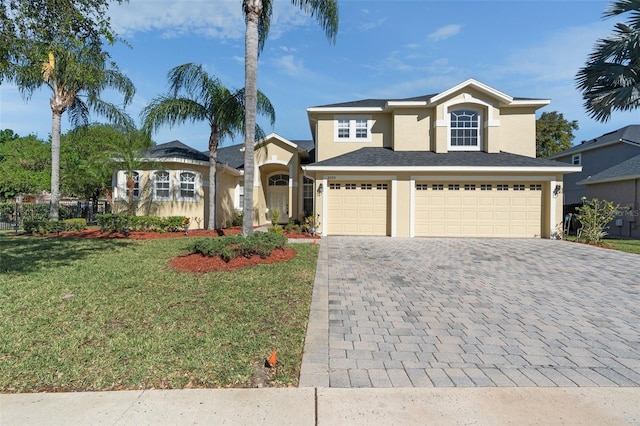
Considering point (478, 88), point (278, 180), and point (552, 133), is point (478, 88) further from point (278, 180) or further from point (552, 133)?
point (552, 133)

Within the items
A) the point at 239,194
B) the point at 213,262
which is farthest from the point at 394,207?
the point at 239,194

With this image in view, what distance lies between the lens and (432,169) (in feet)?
44.8

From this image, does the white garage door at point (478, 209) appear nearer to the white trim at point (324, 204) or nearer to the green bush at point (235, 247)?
the white trim at point (324, 204)

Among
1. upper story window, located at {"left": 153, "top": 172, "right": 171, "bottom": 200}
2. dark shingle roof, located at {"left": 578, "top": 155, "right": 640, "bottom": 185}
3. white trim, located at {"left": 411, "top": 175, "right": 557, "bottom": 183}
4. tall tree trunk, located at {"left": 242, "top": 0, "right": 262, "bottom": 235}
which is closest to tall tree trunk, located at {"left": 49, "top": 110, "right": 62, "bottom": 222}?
upper story window, located at {"left": 153, "top": 172, "right": 171, "bottom": 200}

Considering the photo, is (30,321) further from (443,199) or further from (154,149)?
(154,149)

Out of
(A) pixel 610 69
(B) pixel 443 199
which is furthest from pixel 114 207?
(A) pixel 610 69

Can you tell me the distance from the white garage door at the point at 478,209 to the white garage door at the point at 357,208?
1.53 m

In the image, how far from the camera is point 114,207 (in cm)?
1603

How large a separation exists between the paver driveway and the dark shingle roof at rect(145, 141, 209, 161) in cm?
1087

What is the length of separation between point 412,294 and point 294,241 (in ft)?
23.6

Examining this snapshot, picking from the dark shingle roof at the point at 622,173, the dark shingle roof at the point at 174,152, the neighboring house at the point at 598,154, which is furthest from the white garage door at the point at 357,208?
the neighboring house at the point at 598,154

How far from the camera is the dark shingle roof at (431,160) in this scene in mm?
13781

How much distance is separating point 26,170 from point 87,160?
1471cm

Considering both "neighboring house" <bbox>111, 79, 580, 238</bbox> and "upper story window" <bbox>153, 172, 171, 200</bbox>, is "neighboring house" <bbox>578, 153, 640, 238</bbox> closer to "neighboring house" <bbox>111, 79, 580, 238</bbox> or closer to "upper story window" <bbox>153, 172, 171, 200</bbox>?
A: "neighboring house" <bbox>111, 79, 580, 238</bbox>
